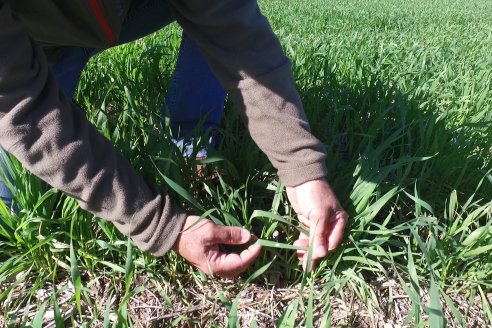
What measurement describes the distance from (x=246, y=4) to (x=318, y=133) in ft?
1.81

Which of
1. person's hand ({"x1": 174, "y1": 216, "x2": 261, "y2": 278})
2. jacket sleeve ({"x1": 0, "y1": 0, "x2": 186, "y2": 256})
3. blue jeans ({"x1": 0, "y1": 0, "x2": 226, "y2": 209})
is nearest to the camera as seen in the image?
jacket sleeve ({"x1": 0, "y1": 0, "x2": 186, "y2": 256})

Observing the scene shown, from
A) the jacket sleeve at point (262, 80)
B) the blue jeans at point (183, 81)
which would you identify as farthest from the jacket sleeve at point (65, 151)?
the blue jeans at point (183, 81)

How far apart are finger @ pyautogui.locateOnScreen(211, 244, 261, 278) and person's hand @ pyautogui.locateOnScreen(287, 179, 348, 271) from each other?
11 centimetres

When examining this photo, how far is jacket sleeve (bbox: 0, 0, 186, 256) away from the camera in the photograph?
82cm

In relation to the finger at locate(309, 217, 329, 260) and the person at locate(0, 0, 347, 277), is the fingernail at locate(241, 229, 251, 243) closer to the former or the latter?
the person at locate(0, 0, 347, 277)

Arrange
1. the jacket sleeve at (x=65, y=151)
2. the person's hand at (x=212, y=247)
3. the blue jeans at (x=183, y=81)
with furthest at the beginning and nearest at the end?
1. the blue jeans at (x=183, y=81)
2. the person's hand at (x=212, y=247)
3. the jacket sleeve at (x=65, y=151)

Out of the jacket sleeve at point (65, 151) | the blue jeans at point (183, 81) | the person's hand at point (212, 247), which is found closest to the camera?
the jacket sleeve at point (65, 151)

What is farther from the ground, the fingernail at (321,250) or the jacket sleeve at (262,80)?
the jacket sleeve at (262,80)

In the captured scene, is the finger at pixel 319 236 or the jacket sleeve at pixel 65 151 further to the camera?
the finger at pixel 319 236

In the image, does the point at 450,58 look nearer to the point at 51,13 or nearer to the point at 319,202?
the point at 319,202

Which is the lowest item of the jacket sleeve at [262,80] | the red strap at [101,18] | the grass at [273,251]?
the grass at [273,251]

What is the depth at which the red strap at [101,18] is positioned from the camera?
101 centimetres

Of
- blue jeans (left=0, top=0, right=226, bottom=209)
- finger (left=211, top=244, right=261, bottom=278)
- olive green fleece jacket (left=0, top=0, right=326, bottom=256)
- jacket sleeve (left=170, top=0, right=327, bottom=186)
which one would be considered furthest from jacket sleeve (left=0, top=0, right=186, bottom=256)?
blue jeans (left=0, top=0, right=226, bottom=209)

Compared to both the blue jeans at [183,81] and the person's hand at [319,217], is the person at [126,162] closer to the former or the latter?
the person's hand at [319,217]
